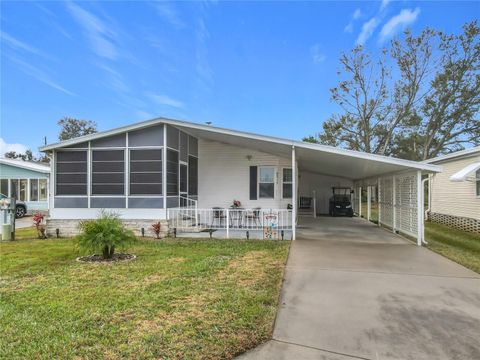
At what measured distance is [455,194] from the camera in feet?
47.5

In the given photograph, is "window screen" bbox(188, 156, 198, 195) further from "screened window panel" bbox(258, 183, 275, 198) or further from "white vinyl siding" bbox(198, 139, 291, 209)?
"screened window panel" bbox(258, 183, 275, 198)

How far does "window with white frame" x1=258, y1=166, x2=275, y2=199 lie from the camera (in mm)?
12328

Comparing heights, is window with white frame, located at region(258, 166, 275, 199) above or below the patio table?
above

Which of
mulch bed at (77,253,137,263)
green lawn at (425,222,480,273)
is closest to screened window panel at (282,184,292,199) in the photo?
green lawn at (425,222,480,273)

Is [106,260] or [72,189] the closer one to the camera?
[106,260]

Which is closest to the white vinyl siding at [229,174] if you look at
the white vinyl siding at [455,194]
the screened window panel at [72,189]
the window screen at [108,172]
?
the window screen at [108,172]

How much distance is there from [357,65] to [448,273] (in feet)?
80.4

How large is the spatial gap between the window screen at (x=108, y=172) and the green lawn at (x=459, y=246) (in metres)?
9.06

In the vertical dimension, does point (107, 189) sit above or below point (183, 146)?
below

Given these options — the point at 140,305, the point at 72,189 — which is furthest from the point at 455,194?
the point at 72,189

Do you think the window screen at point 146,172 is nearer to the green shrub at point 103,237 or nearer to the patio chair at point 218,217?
the patio chair at point 218,217

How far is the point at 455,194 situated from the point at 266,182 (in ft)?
27.4

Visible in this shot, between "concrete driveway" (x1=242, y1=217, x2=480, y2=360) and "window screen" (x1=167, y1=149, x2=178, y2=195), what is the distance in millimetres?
4930

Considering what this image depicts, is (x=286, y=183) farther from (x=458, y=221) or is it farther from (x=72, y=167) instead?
(x=458, y=221)
